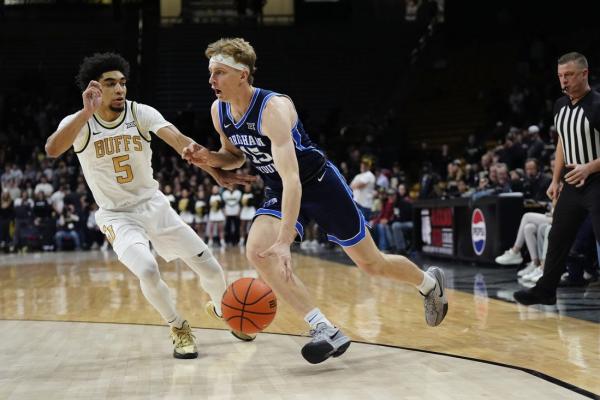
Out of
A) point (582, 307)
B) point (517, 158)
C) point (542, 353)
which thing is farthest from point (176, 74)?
point (542, 353)

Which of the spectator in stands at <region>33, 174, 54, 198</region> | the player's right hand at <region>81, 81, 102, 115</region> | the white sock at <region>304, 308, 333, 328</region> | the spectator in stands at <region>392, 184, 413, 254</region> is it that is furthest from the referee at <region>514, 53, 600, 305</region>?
the spectator in stands at <region>33, 174, 54, 198</region>

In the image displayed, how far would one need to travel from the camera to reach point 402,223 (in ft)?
49.9

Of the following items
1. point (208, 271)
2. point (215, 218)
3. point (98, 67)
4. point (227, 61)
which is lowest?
point (208, 271)

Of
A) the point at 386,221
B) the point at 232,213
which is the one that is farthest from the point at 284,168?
the point at 232,213

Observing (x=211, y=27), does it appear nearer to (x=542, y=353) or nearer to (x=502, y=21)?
(x=502, y=21)

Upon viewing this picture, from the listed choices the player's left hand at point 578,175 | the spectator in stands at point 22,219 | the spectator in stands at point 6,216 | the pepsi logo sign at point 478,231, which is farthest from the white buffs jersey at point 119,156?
the spectator in stands at point 6,216

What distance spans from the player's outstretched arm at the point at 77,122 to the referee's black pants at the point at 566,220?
3309 millimetres

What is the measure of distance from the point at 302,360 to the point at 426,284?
109cm

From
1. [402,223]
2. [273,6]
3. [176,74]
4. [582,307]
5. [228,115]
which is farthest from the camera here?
[273,6]

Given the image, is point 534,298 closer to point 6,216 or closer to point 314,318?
point 314,318

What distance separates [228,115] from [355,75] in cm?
2168

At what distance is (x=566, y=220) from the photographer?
6.14m

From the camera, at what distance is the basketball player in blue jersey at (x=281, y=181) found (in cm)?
452

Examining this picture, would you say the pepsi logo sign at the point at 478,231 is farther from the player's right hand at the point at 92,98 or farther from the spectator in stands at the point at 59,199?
the spectator in stands at the point at 59,199
